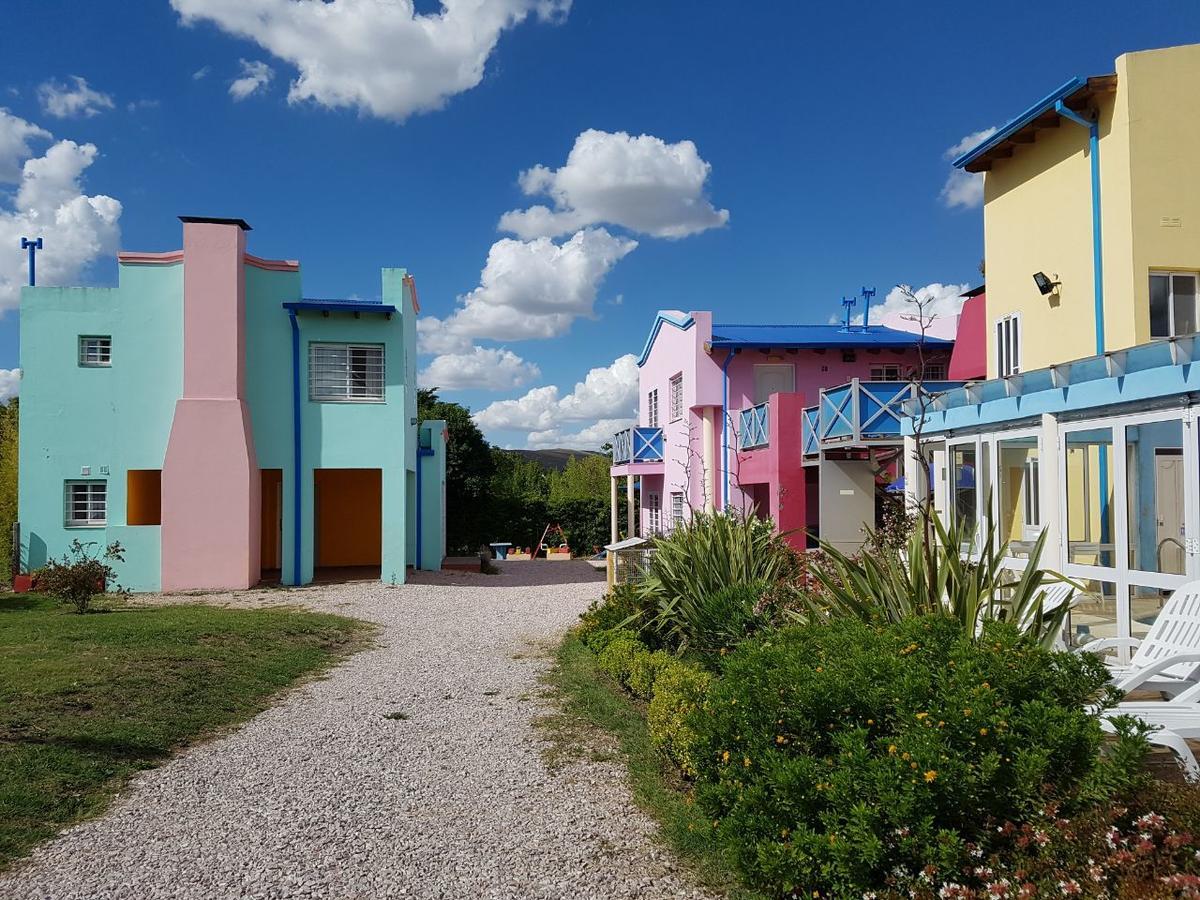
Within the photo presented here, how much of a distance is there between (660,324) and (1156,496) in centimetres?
1876

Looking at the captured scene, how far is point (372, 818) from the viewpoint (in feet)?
17.5

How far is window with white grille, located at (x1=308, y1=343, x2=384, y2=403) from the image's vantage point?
19172 mm

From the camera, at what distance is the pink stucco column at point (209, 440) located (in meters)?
18.0

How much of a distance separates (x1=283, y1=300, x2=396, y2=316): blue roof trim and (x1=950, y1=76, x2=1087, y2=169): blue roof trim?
472 inches

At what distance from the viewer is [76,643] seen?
1047cm

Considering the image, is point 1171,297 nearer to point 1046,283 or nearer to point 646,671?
point 1046,283

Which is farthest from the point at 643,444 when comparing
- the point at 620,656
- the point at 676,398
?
the point at 620,656

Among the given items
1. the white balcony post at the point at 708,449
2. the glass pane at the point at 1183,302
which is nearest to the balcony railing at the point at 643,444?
the white balcony post at the point at 708,449

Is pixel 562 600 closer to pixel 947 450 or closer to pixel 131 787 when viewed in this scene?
pixel 947 450

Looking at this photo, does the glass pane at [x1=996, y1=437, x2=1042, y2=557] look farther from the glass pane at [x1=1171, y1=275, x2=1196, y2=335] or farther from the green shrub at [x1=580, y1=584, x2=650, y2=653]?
the green shrub at [x1=580, y1=584, x2=650, y2=653]

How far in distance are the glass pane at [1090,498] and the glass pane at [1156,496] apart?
11.1 inches

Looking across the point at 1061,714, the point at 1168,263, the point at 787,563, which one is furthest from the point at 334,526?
the point at 1061,714

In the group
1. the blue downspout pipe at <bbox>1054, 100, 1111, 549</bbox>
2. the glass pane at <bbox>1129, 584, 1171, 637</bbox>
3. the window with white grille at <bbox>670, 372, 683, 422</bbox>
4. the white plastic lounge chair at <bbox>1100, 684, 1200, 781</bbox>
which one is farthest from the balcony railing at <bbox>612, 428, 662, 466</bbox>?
the white plastic lounge chair at <bbox>1100, 684, 1200, 781</bbox>

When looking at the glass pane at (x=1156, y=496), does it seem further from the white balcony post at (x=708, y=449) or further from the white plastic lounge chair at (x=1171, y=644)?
the white balcony post at (x=708, y=449)
